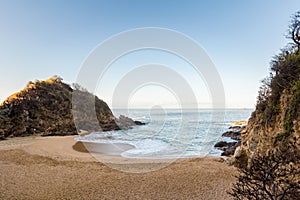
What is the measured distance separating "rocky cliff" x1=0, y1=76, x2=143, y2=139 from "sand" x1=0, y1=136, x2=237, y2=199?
1549 centimetres

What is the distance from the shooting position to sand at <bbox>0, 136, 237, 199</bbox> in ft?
20.9

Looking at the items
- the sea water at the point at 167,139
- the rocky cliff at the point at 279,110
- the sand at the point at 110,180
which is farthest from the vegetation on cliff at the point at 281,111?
the sea water at the point at 167,139

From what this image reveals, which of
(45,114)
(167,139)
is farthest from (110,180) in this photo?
(45,114)

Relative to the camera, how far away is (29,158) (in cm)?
1138

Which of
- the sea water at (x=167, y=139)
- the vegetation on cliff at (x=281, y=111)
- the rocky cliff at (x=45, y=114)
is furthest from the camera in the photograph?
the rocky cliff at (x=45, y=114)

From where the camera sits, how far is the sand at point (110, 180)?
6379mm

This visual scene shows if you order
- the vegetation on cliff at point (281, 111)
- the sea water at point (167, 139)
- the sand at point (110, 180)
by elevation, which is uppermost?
the vegetation on cliff at point (281, 111)

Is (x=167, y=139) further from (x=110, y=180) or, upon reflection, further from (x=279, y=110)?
(x=279, y=110)

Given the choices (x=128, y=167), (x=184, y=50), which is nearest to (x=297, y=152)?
(x=128, y=167)

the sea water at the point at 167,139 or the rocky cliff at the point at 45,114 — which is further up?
the rocky cliff at the point at 45,114

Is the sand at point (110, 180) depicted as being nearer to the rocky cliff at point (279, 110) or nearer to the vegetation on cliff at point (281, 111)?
the vegetation on cliff at point (281, 111)

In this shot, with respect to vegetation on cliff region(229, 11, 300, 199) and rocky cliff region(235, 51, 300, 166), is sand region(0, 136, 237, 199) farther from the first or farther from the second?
rocky cliff region(235, 51, 300, 166)

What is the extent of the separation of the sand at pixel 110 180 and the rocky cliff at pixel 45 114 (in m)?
15.5

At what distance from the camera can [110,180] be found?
7723 mm
